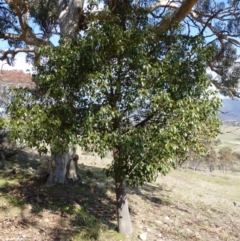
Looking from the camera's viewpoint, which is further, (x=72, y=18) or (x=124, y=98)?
(x=72, y=18)

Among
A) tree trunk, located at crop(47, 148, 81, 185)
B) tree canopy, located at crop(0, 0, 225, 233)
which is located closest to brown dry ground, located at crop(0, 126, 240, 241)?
tree trunk, located at crop(47, 148, 81, 185)

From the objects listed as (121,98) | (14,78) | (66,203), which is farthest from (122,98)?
(14,78)

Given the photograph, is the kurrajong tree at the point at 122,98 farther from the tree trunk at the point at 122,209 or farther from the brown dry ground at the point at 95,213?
the brown dry ground at the point at 95,213

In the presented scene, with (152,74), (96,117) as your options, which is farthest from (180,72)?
(96,117)

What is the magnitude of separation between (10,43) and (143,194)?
6.90 metres

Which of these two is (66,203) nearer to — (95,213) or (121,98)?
(95,213)

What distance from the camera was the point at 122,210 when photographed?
5750 mm

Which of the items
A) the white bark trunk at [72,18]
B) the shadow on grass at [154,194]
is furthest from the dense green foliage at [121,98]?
the shadow on grass at [154,194]

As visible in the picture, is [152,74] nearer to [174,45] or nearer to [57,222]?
[174,45]

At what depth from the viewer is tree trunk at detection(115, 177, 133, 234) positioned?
223 inches

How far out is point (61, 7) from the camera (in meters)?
8.33

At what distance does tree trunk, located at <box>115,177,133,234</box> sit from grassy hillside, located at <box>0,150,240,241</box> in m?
0.15

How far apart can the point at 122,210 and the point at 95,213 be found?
1245mm

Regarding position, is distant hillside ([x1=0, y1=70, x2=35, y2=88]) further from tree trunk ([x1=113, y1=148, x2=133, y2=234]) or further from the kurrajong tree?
the kurrajong tree
